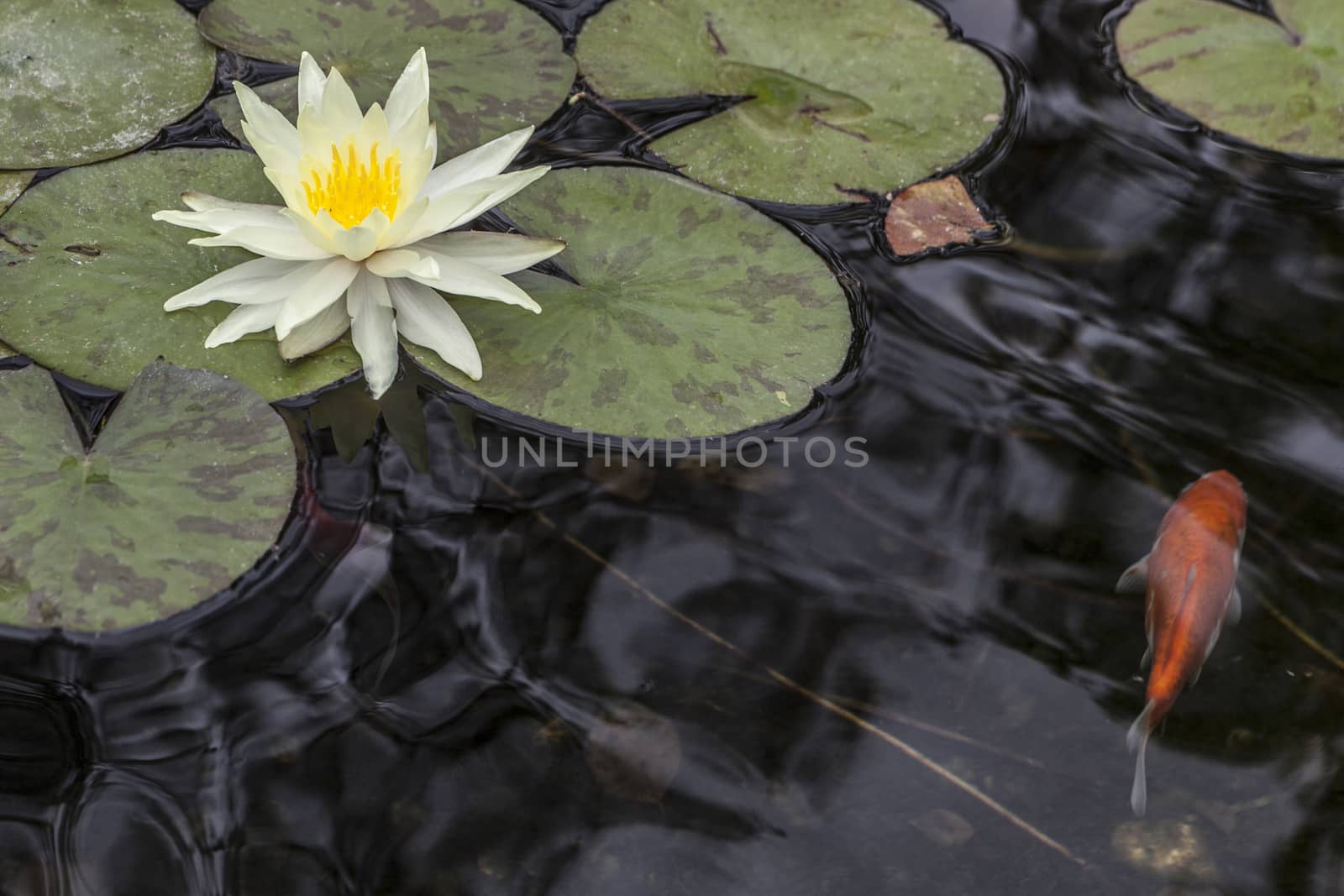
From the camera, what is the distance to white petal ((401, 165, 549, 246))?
84.8 inches

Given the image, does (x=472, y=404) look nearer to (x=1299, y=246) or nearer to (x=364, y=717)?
(x=364, y=717)

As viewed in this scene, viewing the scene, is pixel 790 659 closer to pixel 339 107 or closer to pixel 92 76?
pixel 339 107

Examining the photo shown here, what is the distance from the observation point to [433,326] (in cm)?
220

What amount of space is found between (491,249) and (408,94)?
381 millimetres

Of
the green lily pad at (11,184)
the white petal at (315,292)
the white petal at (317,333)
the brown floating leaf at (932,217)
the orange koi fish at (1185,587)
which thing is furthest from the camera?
the brown floating leaf at (932,217)

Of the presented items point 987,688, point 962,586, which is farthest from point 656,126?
point 987,688

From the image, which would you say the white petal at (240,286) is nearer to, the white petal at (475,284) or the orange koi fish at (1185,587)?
the white petal at (475,284)

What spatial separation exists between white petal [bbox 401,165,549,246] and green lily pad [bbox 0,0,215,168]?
89cm

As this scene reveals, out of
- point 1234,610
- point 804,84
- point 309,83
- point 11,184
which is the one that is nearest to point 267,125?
point 309,83

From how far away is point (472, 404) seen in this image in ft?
7.49

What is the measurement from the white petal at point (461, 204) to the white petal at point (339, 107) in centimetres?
22

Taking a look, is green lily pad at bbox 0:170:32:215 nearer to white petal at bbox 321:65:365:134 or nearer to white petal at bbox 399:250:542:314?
white petal at bbox 321:65:365:134

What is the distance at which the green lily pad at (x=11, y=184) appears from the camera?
2.37m

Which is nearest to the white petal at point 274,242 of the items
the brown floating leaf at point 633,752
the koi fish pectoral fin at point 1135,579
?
the brown floating leaf at point 633,752
